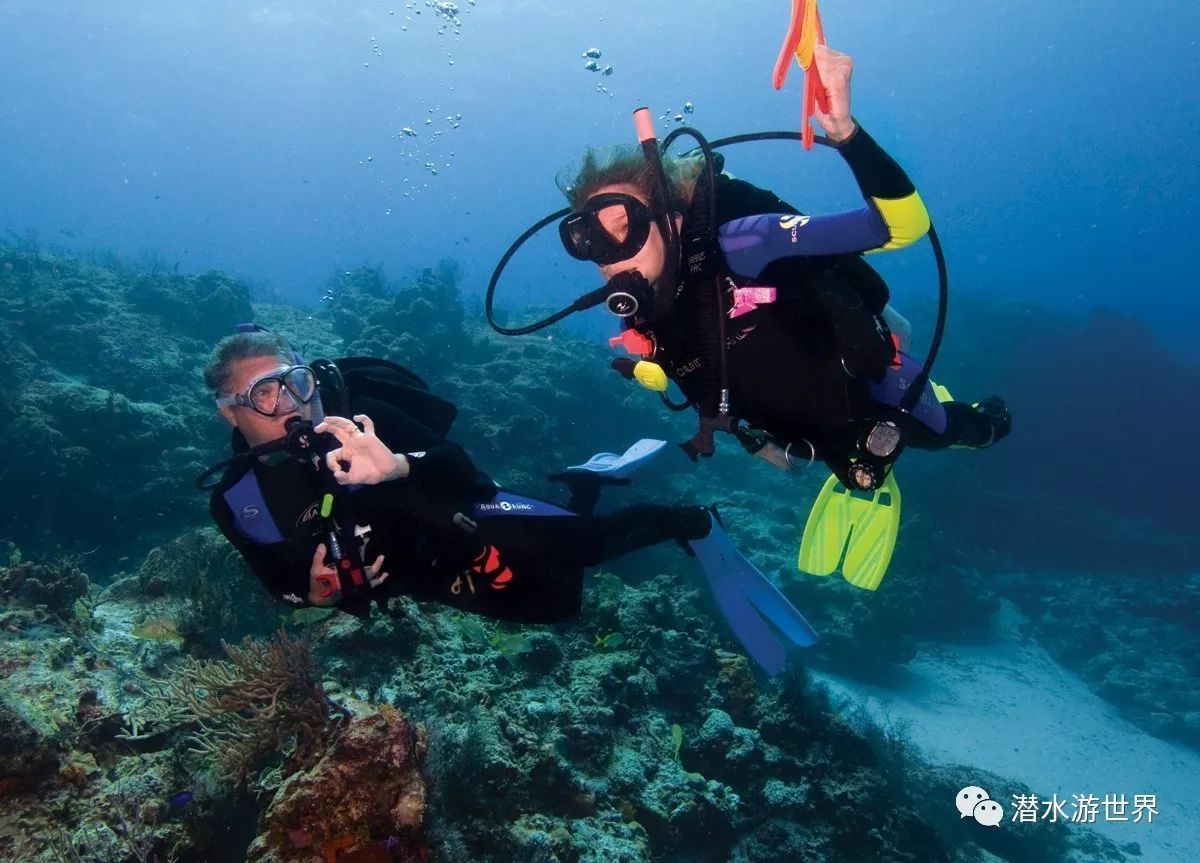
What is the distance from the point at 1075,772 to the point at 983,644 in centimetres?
381

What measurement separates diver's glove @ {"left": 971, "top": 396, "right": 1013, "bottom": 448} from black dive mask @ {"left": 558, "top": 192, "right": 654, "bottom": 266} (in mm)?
2991

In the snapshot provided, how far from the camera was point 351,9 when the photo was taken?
41406 millimetres

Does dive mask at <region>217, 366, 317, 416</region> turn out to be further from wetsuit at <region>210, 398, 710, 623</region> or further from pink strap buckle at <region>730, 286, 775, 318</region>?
pink strap buckle at <region>730, 286, 775, 318</region>

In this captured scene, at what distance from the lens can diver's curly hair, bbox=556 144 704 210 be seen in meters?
3.43

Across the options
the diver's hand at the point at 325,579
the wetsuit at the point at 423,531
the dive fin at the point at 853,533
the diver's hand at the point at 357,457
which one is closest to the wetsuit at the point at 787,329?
the dive fin at the point at 853,533

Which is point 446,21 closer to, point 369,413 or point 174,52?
point 174,52

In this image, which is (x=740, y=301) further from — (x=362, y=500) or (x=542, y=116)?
(x=542, y=116)

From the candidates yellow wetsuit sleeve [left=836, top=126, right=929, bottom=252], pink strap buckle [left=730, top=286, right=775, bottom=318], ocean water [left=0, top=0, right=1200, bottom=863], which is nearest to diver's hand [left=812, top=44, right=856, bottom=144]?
yellow wetsuit sleeve [left=836, top=126, right=929, bottom=252]

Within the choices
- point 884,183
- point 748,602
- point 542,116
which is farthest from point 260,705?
point 542,116

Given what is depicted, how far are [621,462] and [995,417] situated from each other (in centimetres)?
306

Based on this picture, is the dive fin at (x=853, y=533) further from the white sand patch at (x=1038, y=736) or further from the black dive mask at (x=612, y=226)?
the white sand patch at (x=1038, y=736)

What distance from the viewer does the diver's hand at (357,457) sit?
111 inches

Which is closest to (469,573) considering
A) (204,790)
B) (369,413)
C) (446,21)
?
(369,413)

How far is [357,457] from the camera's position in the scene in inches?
112
